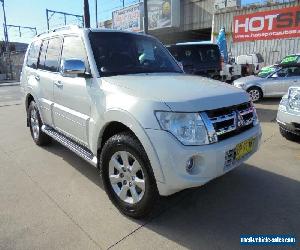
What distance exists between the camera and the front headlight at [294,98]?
5.15 m

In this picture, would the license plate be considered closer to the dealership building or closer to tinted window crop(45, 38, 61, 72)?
tinted window crop(45, 38, 61, 72)

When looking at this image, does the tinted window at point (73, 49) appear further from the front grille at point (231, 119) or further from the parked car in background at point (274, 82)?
the parked car in background at point (274, 82)

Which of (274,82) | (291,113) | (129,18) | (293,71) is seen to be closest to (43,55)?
(291,113)

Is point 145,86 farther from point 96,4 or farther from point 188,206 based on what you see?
point 96,4

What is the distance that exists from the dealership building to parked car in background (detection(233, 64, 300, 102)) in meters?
11.2

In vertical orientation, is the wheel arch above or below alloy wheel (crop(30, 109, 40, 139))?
above

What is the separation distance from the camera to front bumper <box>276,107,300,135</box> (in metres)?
5.05

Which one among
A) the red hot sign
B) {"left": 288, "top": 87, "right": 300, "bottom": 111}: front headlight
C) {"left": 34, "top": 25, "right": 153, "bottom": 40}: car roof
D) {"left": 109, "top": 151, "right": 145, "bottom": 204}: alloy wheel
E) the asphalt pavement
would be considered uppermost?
the red hot sign

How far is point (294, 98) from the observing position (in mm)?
5238

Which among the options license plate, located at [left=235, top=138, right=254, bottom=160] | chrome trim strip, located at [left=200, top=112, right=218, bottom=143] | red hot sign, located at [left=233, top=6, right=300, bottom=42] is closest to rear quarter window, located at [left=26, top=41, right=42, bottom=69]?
chrome trim strip, located at [left=200, top=112, right=218, bottom=143]

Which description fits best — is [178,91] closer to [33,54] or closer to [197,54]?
[33,54]

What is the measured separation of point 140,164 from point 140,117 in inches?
17.5

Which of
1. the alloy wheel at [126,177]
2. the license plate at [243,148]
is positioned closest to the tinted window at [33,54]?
the alloy wheel at [126,177]

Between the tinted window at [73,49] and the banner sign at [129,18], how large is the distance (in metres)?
26.8
